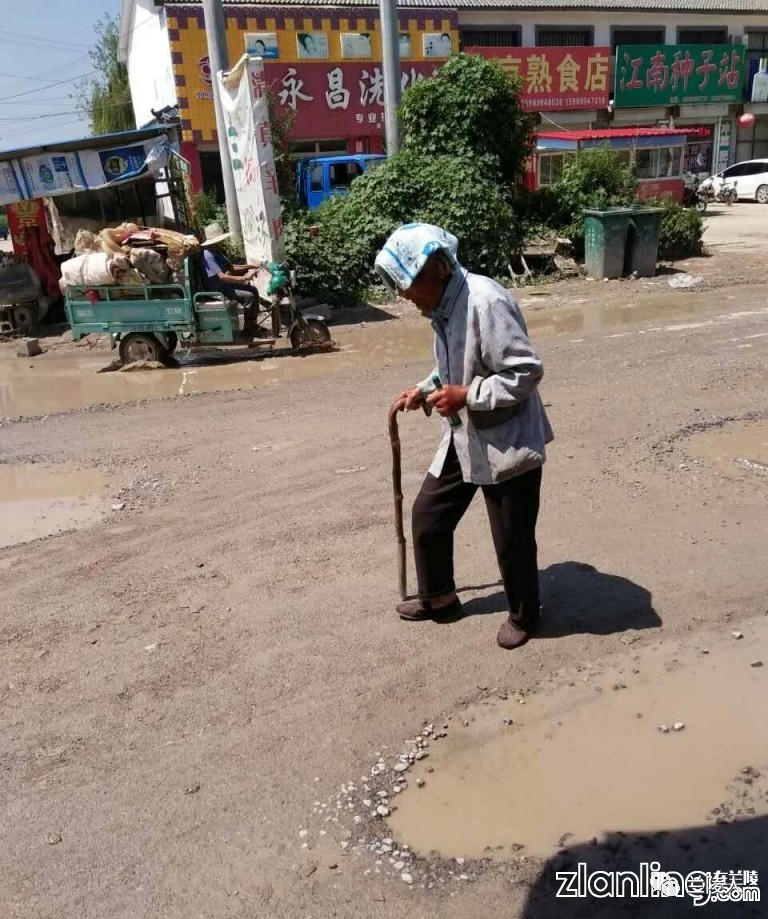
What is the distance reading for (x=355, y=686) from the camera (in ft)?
10.2

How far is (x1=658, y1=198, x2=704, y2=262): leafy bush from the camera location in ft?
46.7

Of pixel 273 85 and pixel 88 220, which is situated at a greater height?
pixel 273 85

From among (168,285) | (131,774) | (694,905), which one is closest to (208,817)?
(131,774)

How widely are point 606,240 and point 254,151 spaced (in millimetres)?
5717

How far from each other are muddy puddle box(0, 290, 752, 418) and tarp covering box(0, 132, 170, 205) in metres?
2.27

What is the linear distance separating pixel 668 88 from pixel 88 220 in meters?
21.6

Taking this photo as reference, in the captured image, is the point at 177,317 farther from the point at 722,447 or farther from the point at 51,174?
the point at 722,447

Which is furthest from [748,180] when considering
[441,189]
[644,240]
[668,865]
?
[668,865]

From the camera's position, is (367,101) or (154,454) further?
(367,101)

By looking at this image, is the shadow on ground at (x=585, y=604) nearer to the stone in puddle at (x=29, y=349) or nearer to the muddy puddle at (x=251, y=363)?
the muddy puddle at (x=251, y=363)

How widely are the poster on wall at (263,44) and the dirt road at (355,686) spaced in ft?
54.9

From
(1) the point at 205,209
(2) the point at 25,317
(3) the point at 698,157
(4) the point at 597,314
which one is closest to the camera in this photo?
(4) the point at 597,314

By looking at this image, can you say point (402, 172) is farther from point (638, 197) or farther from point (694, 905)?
point (694, 905)

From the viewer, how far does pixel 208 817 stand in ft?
8.34
